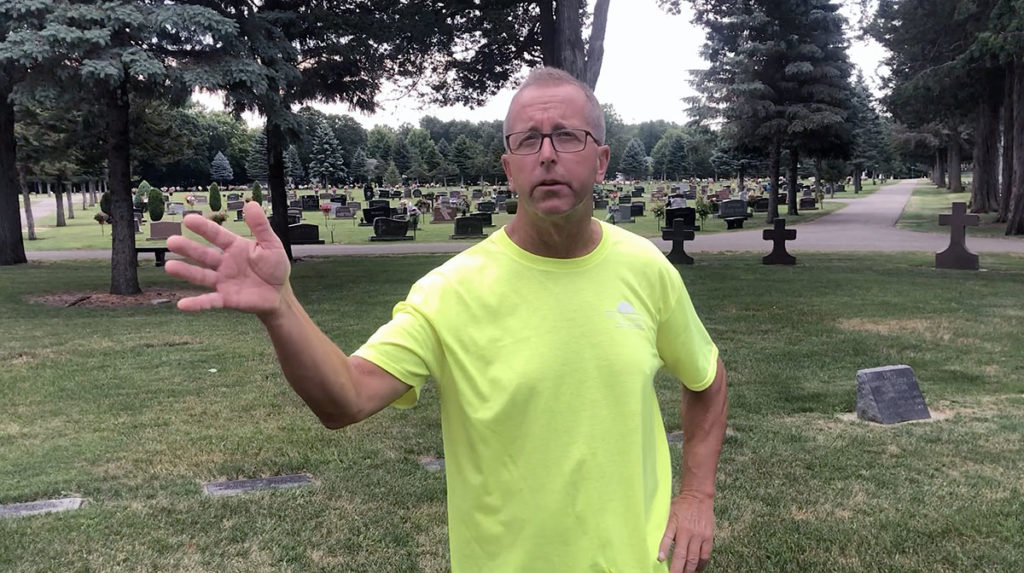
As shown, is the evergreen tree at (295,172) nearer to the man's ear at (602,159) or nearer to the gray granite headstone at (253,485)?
the gray granite headstone at (253,485)

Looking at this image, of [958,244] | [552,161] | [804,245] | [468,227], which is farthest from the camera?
[468,227]

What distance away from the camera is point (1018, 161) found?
23.3 metres

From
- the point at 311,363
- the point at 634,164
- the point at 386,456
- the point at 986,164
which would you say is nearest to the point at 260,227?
the point at 311,363

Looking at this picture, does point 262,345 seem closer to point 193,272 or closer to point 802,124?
point 193,272

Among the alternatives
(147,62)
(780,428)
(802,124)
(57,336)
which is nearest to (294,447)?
(780,428)

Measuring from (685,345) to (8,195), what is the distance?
2051 centimetres

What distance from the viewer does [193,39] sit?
11297 millimetres

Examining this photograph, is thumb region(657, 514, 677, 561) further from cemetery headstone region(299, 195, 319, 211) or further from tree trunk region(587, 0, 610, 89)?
cemetery headstone region(299, 195, 319, 211)

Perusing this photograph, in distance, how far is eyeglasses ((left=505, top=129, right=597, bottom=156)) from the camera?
5.57 ft

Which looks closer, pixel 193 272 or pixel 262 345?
pixel 193 272

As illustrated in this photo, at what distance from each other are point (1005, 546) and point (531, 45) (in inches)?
634

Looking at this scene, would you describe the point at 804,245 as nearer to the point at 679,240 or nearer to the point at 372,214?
the point at 679,240

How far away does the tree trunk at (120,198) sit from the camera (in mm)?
12688

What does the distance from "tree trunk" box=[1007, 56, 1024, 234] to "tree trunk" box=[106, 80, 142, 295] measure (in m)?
23.1
